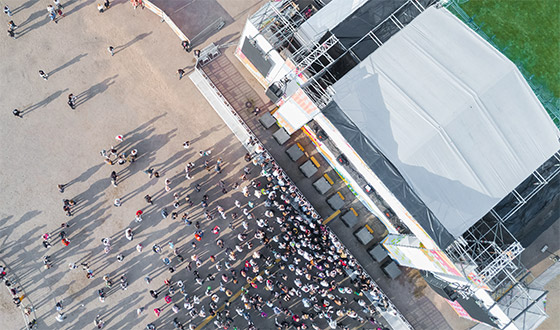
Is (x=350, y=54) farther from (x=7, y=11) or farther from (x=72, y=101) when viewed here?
(x=7, y=11)

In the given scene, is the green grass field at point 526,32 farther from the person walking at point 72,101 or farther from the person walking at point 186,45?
the person walking at point 72,101

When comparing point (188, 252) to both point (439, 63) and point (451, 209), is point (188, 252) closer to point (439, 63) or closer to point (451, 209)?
point (451, 209)

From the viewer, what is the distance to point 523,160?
990 inches

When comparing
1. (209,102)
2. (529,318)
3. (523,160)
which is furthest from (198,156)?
(529,318)

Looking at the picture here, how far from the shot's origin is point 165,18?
1245 inches

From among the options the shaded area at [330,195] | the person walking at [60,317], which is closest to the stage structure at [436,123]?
the shaded area at [330,195]

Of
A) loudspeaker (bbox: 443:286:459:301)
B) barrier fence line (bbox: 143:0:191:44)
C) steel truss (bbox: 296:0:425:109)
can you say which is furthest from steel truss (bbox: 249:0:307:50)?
loudspeaker (bbox: 443:286:459:301)

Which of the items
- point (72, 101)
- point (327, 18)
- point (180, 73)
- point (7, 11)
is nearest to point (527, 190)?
point (327, 18)

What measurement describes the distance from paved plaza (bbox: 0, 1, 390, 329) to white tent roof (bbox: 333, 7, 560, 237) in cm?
1037

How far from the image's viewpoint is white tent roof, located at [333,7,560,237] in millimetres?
24375

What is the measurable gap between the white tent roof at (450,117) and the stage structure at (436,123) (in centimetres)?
6

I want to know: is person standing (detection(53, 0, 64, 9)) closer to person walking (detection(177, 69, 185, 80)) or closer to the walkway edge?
person walking (detection(177, 69, 185, 80))

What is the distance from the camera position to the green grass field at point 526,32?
3369cm

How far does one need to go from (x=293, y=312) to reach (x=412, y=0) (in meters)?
23.7
